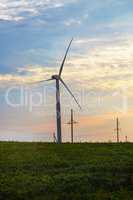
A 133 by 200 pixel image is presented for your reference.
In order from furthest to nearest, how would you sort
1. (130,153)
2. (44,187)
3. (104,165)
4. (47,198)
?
(130,153) → (104,165) → (44,187) → (47,198)

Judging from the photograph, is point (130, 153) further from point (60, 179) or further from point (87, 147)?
point (60, 179)

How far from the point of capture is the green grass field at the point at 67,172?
2641 cm

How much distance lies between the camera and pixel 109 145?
140ft

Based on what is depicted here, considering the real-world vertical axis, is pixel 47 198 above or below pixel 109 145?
below

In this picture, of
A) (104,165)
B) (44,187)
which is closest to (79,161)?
(104,165)

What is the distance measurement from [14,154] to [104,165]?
25.3 feet

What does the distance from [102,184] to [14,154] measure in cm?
1145

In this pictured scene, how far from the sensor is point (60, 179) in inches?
1137

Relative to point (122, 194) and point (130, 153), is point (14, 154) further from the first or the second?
point (122, 194)

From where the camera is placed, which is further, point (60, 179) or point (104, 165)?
point (104, 165)

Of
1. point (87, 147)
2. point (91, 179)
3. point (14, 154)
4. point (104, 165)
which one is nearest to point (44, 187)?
point (91, 179)

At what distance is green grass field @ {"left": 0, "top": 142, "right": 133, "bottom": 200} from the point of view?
1040 inches

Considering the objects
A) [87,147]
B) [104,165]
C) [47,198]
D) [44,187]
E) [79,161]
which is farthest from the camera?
[87,147]

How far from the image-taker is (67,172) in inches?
1219
